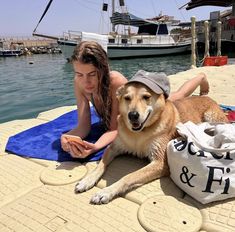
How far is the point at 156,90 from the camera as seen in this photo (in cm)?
268

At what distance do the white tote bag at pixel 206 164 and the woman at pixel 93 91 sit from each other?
3.62 feet

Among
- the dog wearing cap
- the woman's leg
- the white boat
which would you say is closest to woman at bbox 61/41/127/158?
the dog wearing cap

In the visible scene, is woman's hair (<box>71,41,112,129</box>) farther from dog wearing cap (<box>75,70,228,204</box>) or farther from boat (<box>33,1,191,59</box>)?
boat (<box>33,1,191,59</box>)

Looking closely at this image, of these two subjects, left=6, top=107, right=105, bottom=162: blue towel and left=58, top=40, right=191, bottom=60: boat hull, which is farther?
left=58, top=40, right=191, bottom=60: boat hull

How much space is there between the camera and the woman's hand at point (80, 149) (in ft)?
10.2

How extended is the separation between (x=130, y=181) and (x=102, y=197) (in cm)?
32

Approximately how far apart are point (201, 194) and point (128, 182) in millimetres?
681

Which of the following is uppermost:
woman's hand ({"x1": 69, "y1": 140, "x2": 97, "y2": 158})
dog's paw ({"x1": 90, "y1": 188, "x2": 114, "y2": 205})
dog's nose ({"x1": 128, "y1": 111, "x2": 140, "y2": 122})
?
dog's nose ({"x1": 128, "y1": 111, "x2": 140, "y2": 122})

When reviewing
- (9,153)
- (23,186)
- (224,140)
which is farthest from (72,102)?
(224,140)

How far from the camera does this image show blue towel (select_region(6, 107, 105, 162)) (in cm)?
350

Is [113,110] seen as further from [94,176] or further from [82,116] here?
[94,176]

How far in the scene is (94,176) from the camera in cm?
279

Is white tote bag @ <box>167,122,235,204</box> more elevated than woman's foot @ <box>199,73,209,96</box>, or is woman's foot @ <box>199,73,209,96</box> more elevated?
woman's foot @ <box>199,73,209,96</box>

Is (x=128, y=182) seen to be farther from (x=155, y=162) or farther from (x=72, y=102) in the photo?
(x=72, y=102)
